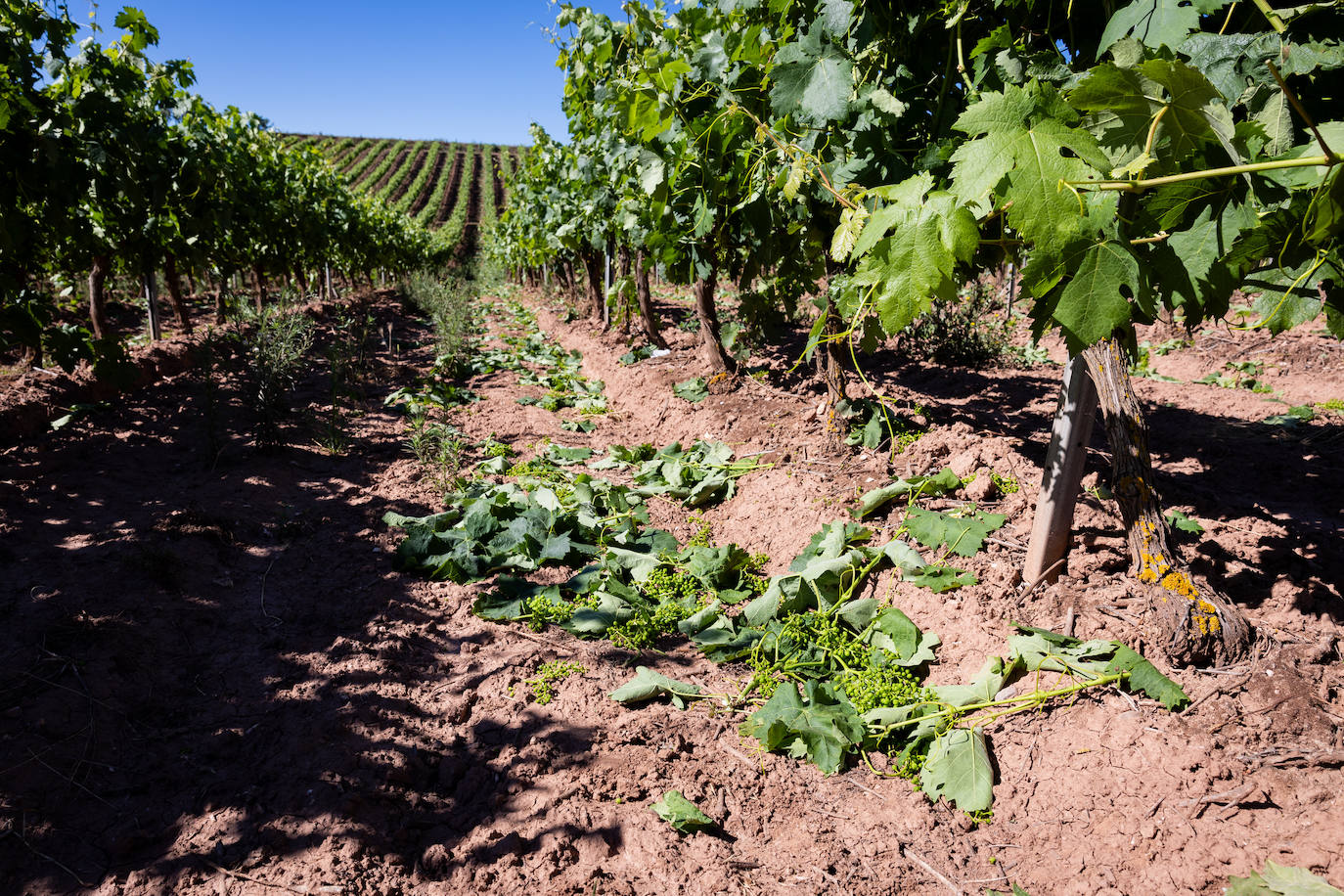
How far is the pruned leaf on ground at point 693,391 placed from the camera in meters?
6.98

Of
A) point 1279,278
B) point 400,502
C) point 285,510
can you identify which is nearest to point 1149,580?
point 1279,278

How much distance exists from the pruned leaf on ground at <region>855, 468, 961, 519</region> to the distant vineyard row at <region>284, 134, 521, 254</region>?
164 feet

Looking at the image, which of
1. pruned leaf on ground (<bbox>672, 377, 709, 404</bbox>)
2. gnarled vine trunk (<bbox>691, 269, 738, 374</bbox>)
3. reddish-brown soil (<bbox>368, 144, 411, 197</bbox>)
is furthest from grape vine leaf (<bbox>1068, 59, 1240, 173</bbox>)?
reddish-brown soil (<bbox>368, 144, 411, 197</bbox>)

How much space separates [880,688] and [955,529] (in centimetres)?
97

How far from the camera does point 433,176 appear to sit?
72.6 meters

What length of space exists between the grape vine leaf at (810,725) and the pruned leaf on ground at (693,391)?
453 centimetres

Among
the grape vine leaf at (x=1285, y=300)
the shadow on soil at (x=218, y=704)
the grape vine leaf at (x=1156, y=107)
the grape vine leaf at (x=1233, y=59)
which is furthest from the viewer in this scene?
the shadow on soil at (x=218, y=704)

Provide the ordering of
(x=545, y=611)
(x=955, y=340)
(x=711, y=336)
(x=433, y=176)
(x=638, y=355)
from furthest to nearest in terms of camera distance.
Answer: (x=433, y=176), (x=638, y=355), (x=955, y=340), (x=711, y=336), (x=545, y=611)

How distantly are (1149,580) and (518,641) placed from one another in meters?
2.79

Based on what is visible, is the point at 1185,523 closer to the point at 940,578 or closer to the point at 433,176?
the point at 940,578

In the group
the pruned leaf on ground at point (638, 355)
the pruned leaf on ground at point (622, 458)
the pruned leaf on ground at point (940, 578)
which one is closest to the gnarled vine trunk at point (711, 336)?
the pruned leaf on ground at point (622, 458)

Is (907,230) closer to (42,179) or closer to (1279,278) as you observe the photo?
(1279,278)

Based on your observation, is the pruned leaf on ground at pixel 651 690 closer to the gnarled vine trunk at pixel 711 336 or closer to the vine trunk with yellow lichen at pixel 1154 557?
the vine trunk with yellow lichen at pixel 1154 557

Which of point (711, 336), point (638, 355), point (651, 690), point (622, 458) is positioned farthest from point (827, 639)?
point (638, 355)
